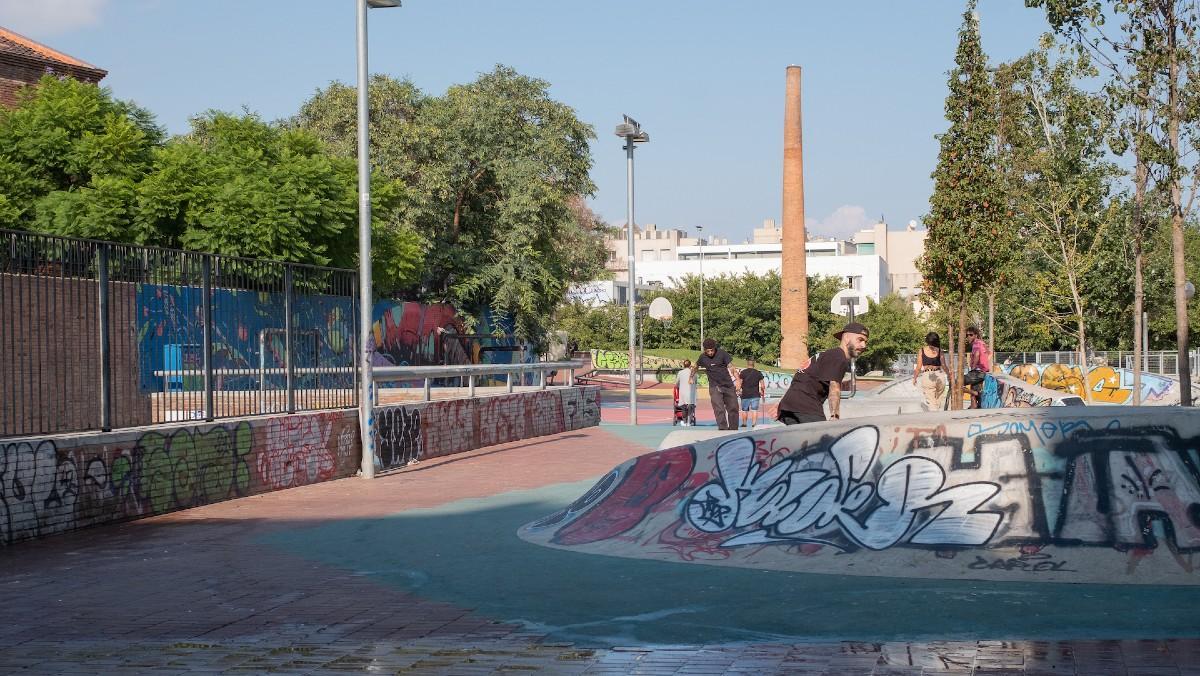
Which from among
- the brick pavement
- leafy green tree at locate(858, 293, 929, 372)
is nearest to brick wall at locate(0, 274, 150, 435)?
the brick pavement

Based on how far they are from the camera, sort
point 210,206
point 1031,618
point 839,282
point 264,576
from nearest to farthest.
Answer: point 1031,618 < point 264,576 < point 210,206 < point 839,282

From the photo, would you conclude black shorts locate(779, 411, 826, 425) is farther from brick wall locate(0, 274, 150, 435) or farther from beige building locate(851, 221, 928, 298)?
beige building locate(851, 221, 928, 298)

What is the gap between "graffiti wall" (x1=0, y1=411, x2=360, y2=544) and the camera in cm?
1007

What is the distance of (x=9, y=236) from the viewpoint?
988 centimetres

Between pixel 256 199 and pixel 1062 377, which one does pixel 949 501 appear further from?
pixel 1062 377

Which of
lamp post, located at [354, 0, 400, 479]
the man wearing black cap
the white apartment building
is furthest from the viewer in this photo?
the white apartment building

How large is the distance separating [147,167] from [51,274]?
19.5m

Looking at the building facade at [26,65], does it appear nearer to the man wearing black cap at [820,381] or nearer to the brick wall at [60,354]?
the brick wall at [60,354]

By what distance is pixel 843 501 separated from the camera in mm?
8516

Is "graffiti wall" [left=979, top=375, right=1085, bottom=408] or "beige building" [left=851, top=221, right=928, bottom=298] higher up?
"beige building" [left=851, top=221, right=928, bottom=298]

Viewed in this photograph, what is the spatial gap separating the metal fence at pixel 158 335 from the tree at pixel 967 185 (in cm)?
1170

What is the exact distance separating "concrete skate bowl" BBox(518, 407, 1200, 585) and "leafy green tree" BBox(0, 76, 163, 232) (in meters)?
21.4

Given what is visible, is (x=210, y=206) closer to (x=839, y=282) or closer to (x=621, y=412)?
(x=621, y=412)

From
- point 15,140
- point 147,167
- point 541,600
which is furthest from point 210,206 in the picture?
point 541,600
